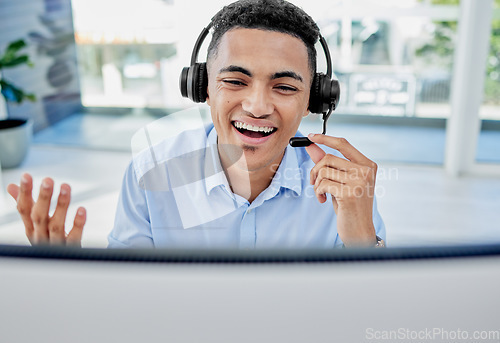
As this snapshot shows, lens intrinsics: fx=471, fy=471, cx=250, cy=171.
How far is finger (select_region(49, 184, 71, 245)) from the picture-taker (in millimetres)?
483

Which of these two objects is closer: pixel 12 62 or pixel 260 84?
pixel 260 84

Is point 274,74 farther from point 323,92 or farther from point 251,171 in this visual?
point 251,171

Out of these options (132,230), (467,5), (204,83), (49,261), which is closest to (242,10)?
(204,83)

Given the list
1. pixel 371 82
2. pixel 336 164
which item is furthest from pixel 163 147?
pixel 371 82

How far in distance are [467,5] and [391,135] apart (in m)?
1.00

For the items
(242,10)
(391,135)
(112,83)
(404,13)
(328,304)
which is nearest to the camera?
(328,304)

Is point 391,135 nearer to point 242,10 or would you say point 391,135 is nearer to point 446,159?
point 446,159

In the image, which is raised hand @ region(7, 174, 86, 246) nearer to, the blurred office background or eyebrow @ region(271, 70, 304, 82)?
eyebrow @ region(271, 70, 304, 82)

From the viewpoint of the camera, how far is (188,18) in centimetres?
104

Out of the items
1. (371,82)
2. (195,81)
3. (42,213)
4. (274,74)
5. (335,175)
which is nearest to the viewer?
(42,213)

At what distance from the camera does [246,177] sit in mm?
934

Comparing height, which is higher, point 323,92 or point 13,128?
point 323,92

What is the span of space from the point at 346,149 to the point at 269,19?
0.29m

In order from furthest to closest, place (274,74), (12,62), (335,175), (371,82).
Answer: (12,62), (371,82), (274,74), (335,175)
